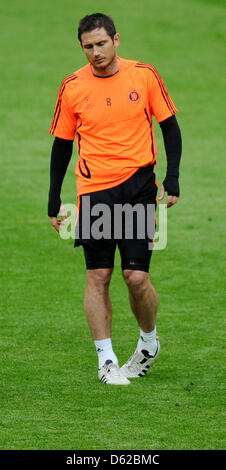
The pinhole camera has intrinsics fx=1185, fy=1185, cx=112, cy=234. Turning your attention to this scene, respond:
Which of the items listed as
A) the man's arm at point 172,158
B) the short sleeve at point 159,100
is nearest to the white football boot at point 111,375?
the man's arm at point 172,158

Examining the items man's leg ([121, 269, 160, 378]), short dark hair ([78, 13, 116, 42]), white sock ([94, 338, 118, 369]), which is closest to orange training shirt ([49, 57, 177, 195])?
short dark hair ([78, 13, 116, 42])

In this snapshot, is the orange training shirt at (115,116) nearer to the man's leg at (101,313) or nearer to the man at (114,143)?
the man at (114,143)

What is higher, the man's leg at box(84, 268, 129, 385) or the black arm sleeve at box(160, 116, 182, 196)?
the black arm sleeve at box(160, 116, 182, 196)

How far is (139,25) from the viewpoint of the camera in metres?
25.8

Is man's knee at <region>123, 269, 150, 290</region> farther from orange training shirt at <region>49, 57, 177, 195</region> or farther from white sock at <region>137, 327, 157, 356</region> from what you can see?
orange training shirt at <region>49, 57, 177, 195</region>

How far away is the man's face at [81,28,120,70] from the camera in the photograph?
7.80 metres

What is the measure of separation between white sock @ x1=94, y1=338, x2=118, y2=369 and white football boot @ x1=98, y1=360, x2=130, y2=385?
41 mm

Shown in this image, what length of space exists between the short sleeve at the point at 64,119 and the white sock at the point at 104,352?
4.65 ft

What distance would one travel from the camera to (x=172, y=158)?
26.3ft

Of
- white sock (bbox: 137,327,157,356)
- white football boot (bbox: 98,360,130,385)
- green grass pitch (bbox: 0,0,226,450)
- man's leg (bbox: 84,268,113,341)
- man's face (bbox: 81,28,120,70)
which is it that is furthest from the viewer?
white sock (bbox: 137,327,157,356)

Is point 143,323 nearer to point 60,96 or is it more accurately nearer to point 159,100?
point 159,100
